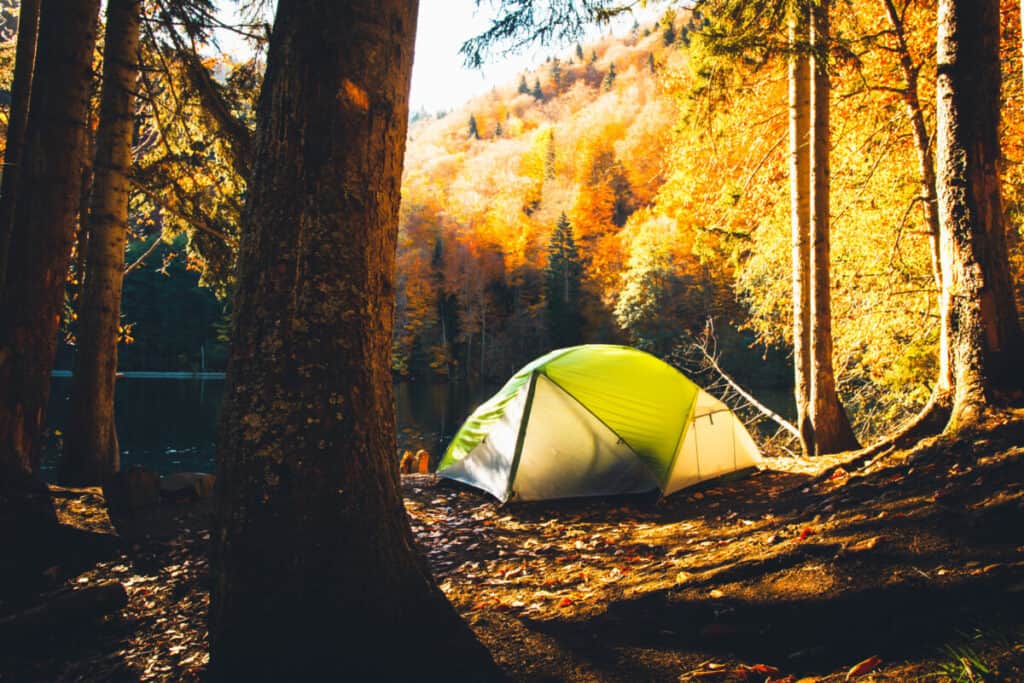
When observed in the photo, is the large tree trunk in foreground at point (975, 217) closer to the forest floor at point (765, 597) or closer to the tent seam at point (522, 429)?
the forest floor at point (765, 597)

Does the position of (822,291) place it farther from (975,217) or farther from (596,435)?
(975,217)

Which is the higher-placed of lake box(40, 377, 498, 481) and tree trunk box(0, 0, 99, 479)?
tree trunk box(0, 0, 99, 479)

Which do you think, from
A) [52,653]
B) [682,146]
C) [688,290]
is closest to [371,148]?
[52,653]

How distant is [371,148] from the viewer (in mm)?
2277

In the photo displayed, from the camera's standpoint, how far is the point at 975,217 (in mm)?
3238

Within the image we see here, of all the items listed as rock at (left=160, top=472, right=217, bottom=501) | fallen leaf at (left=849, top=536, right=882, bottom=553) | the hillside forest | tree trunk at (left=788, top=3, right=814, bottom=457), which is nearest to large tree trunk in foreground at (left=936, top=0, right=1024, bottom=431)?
the hillside forest

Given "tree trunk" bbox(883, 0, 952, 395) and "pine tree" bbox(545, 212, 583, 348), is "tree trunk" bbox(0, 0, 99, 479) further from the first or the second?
"pine tree" bbox(545, 212, 583, 348)

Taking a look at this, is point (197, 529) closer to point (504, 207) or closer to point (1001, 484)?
point (1001, 484)

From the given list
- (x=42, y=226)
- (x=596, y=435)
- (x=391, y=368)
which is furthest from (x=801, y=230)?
(x=42, y=226)

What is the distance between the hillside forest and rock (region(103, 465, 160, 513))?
→ 0.03 m

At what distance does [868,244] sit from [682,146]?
3.44 metres

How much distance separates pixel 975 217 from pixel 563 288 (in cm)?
3595

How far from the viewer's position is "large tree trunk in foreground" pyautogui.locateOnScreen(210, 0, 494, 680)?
2.09 metres

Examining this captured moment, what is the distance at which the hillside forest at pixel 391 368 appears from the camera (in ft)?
6.98
